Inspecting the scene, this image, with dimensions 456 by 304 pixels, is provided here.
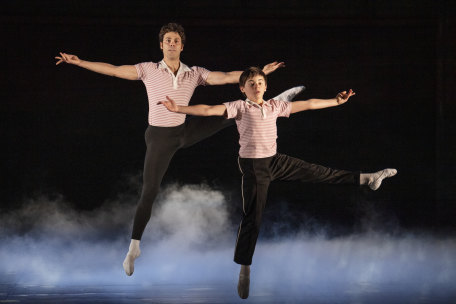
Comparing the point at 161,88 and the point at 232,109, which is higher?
the point at 161,88

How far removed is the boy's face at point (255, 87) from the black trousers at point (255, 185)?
1.37ft

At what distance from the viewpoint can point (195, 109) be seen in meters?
4.52

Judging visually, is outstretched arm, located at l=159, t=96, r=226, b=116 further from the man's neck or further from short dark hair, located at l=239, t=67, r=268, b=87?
the man's neck

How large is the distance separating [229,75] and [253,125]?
51cm

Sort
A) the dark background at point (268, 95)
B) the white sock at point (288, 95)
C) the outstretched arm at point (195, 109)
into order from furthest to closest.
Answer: the dark background at point (268, 95), the white sock at point (288, 95), the outstretched arm at point (195, 109)

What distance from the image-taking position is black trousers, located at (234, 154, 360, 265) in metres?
4.68

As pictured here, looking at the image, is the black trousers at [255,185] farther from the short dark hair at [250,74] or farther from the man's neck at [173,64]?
the man's neck at [173,64]

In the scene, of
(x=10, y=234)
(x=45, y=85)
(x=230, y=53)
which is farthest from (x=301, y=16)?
(x=10, y=234)

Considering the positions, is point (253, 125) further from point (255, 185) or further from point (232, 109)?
point (255, 185)

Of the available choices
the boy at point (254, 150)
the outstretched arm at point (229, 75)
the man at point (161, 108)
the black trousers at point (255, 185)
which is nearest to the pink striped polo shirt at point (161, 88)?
the man at point (161, 108)

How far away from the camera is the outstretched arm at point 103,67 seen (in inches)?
188

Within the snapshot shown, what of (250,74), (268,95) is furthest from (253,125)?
(268,95)

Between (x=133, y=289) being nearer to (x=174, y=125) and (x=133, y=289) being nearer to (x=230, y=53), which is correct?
(x=174, y=125)

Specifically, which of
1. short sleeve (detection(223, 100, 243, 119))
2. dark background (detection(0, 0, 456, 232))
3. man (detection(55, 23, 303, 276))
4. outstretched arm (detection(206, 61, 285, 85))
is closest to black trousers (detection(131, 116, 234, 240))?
man (detection(55, 23, 303, 276))
